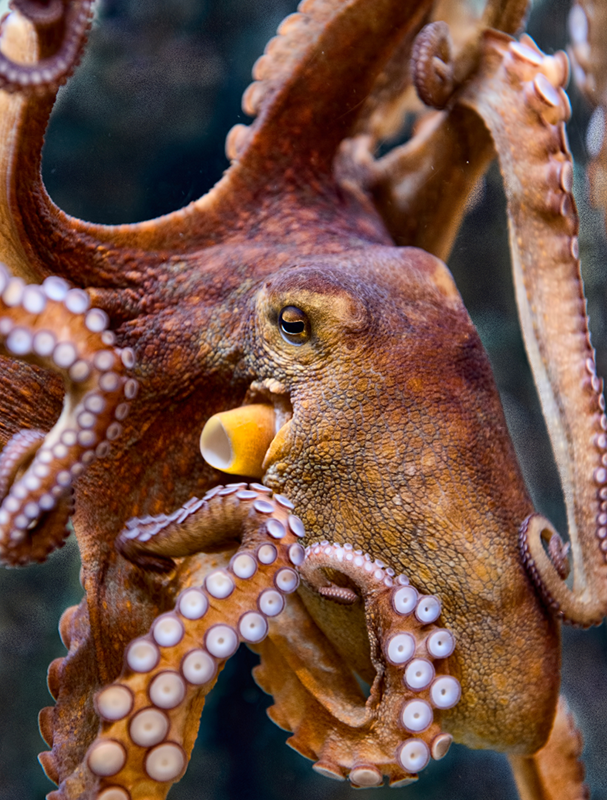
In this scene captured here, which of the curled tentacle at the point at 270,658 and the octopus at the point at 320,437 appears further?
the octopus at the point at 320,437

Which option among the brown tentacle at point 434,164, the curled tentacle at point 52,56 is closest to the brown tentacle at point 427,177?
the brown tentacle at point 434,164

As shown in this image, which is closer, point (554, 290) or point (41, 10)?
point (41, 10)

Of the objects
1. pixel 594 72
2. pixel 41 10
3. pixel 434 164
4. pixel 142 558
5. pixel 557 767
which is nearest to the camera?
pixel 41 10

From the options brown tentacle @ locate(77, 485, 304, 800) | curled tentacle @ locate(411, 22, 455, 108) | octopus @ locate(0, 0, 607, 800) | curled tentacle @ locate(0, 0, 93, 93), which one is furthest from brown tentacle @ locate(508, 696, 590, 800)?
curled tentacle @ locate(0, 0, 93, 93)

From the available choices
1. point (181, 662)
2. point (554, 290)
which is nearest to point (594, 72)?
point (554, 290)

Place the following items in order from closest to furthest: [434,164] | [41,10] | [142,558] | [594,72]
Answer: [41,10] < [142,558] < [594,72] < [434,164]

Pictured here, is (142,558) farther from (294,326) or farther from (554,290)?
(554,290)

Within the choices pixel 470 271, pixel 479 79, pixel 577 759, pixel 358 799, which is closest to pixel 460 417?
pixel 470 271

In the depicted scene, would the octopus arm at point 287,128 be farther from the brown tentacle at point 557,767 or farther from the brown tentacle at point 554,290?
the brown tentacle at point 557,767
